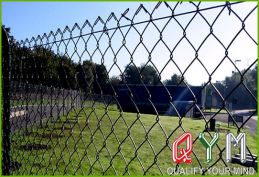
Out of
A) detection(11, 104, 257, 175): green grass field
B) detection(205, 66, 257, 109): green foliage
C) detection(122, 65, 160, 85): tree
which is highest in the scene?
detection(122, 65, 160, 85): tree

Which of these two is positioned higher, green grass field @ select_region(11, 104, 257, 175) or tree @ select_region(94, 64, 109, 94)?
tree @ select_region(94, 64, 109, 94)

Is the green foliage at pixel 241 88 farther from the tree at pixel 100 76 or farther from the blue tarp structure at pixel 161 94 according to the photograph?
the tree at pixel 100 76

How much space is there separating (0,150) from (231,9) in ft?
9.75

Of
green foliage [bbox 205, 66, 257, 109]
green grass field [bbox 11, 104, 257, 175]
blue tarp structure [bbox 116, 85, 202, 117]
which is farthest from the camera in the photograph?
green grass field [bbox 11, 104, 257, 175]

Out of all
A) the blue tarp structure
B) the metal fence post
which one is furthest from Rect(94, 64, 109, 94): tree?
the metal fence post

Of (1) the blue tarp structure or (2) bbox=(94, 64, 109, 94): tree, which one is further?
(2) bbox=(94, 64, 109, 94): tree

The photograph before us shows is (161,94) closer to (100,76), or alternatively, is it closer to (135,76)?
(100,76)

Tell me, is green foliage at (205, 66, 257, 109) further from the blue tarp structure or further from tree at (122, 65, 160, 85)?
tree at (122, 65, 160, 85)

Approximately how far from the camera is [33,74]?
4.04m

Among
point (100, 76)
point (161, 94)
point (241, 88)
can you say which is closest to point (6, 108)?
point (100, 76)

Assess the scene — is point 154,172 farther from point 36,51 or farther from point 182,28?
point 182,28

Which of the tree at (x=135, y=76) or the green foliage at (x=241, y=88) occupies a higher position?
the tree at (x=135, y=76)

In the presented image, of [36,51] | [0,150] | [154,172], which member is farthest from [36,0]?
[154,172]

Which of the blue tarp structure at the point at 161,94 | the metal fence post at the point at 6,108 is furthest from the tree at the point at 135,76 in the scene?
the metal fence post at the point at 6,108
